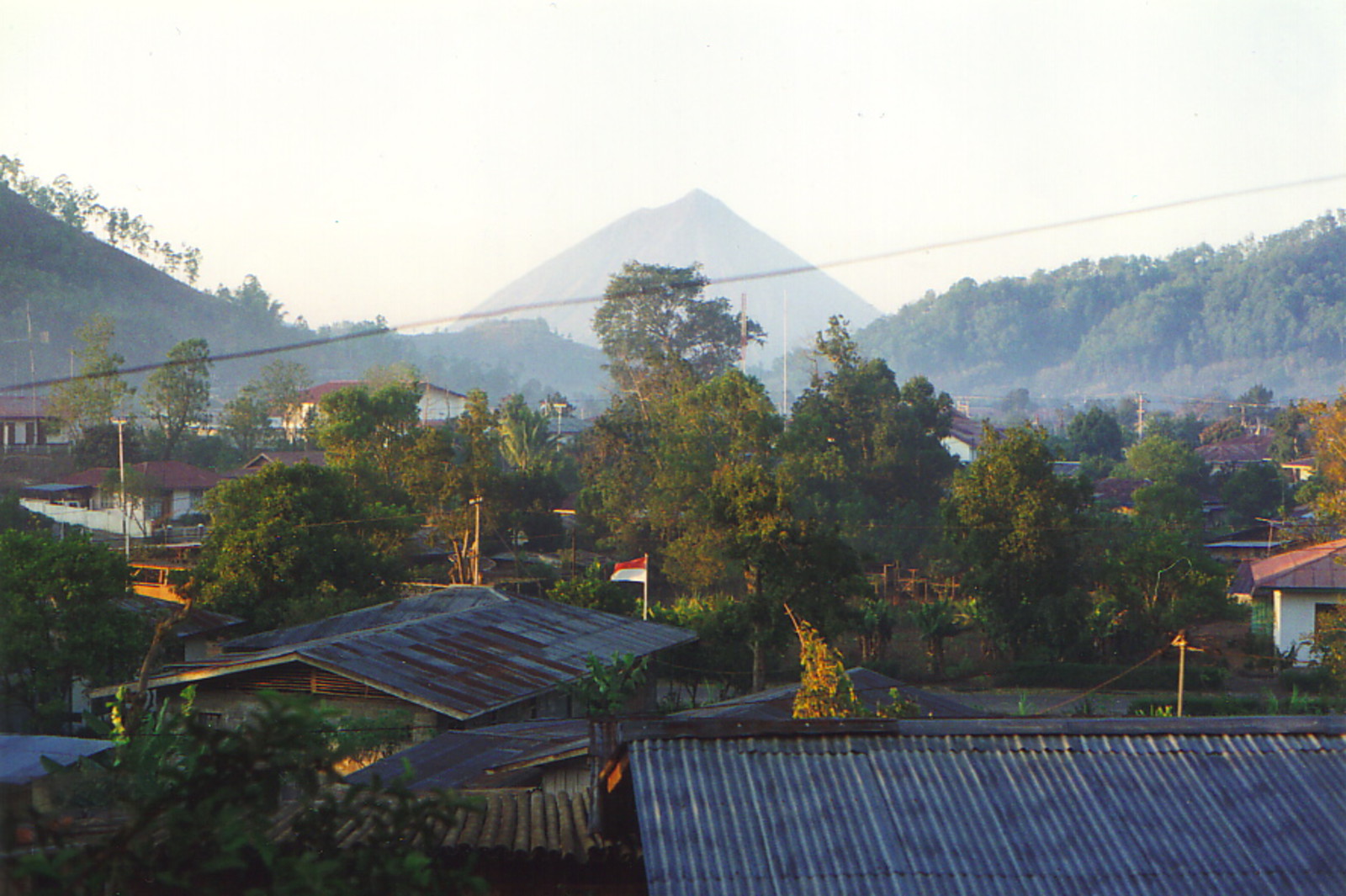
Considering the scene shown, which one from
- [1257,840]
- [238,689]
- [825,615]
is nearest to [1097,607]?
[825,615]

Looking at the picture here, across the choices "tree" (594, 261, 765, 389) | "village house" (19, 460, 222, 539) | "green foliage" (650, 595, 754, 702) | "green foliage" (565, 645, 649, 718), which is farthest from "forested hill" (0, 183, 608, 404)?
"green foliage" (565, 645, 649, 718)

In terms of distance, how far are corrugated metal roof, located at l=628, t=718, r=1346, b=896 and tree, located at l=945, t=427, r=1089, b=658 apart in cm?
1683

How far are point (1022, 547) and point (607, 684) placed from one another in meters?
12.5

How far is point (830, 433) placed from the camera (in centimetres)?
3456

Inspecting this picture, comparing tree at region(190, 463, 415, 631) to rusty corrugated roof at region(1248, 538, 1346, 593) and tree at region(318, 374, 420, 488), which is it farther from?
rusty corrugated roof at region(1248, 538, 1346, 593)

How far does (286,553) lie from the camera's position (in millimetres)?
18297

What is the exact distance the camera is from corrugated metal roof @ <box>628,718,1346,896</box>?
12.5 ft

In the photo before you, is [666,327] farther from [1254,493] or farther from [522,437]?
[1254,493]

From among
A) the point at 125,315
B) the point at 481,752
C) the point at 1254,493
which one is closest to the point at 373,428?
the point at 481,752

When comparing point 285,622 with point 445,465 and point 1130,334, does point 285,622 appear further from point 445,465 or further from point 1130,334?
point 1130,334

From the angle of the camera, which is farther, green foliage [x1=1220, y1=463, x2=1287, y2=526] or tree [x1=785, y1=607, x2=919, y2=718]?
green foliage [x1=1220, y1=463, x2=1287, y2=526]

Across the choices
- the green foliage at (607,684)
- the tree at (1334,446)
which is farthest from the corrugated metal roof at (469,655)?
the tree at (1334,446)

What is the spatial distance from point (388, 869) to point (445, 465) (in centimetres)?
2480

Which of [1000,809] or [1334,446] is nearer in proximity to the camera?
[1000,809]
